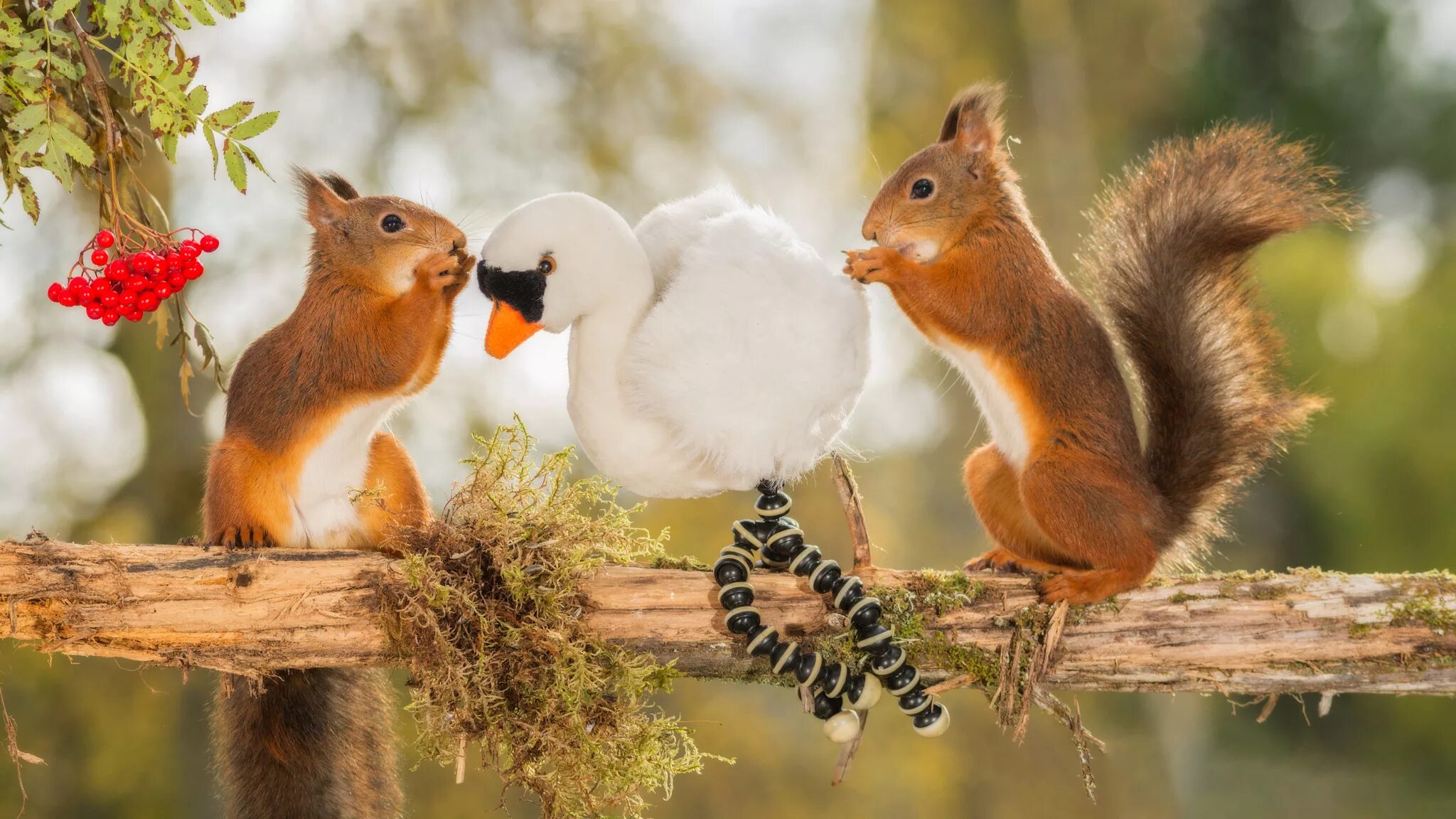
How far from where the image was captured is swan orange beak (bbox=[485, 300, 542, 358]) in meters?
1.44

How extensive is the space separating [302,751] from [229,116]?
35.6 inches

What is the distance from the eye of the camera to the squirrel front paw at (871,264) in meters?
1.57

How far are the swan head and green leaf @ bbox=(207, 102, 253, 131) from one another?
0.34 metres

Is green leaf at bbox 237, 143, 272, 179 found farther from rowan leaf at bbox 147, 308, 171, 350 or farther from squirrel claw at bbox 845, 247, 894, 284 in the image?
squirrel claw at bbox 845, 247, 894, 284

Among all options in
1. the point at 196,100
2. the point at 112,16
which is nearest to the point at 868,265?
the point at 196,100

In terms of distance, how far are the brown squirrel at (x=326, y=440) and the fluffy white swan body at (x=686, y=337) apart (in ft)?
0.57

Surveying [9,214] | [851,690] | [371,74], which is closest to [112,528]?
[9,214]

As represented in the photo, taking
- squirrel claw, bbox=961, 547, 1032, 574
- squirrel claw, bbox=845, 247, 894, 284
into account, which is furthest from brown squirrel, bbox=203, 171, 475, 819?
squirrel claw, bbox=961, 547, 1032, 574

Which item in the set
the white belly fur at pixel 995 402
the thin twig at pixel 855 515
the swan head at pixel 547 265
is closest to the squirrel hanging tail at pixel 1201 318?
the white belly fur at pixel 995 402

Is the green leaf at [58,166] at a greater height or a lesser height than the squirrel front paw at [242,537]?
greater

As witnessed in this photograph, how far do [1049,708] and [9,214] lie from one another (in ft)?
8.48

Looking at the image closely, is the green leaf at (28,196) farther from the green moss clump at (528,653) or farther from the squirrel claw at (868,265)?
the squirrel claw at (868,265)

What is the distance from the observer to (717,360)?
147 cm

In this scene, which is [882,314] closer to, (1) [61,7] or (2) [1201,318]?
(2) [1201,318]
